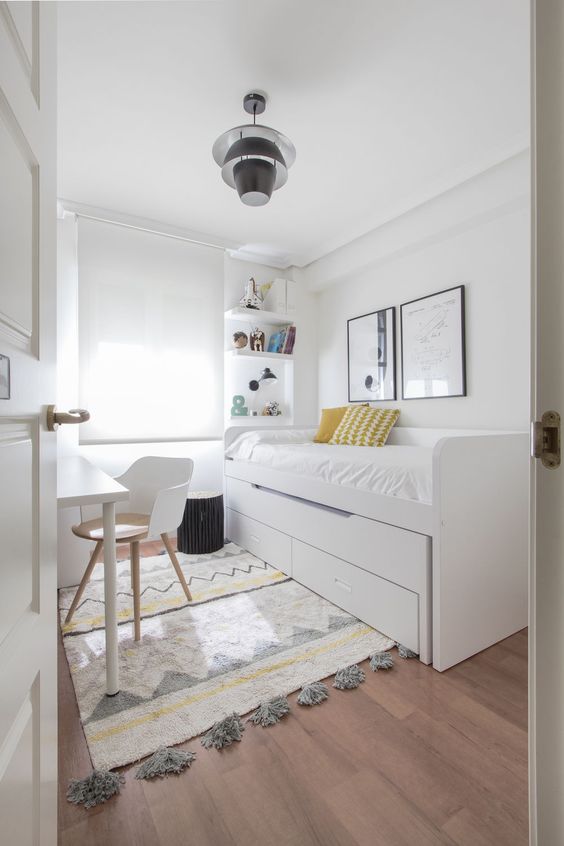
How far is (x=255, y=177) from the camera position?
1.94m

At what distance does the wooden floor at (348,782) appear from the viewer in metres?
0.98

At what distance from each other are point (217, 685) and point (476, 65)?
2692 mm

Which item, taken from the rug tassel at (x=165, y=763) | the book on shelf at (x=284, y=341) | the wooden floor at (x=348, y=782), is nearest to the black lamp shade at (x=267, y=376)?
the book on shelf at (x=284, y=341)

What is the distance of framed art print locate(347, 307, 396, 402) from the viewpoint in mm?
3195

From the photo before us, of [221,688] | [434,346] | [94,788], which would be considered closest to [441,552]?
[221,688]

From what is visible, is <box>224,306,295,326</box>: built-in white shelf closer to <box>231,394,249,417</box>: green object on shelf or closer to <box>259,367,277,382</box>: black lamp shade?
<box>259,367,277,382</box>: black lamp shade

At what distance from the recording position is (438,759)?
1.18 m

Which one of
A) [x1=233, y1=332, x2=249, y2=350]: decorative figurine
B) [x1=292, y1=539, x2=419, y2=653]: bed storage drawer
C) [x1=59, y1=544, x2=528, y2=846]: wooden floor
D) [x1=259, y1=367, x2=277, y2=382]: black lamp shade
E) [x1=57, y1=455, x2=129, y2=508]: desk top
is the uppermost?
[x1=233, y1=332, x2=249, y2=350]: decorative figurine

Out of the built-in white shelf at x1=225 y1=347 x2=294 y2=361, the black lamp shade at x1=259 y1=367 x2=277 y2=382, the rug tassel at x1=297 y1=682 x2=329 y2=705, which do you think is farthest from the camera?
the black lamp shade at x1=259 y1=367 x2=277 y2=382

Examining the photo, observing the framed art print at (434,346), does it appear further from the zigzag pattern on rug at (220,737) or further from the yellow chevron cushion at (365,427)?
the zigzag pattern on rug at (220,737)

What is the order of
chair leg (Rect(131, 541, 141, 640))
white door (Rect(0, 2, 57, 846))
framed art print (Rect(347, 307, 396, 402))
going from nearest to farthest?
1. white door (Rect(0, 2, 57, 846))
2. chair leg (Rect(131, 541, 141, 640))
3. framed art print (Rect(347, 307, 396, 402))

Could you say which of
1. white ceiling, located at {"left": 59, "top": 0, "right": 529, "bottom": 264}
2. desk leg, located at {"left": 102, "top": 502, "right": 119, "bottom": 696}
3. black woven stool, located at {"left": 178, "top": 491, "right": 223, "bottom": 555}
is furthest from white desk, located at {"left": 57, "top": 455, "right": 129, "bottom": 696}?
white ceiling, located at {"left": 59, "top": 0, "right": 529, "bottom": 264}

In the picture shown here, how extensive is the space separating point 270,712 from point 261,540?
1.44 metres

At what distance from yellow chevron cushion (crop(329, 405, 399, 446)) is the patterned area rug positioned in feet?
3.63
